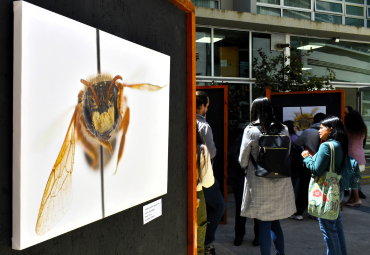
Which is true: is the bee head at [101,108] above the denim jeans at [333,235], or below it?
above

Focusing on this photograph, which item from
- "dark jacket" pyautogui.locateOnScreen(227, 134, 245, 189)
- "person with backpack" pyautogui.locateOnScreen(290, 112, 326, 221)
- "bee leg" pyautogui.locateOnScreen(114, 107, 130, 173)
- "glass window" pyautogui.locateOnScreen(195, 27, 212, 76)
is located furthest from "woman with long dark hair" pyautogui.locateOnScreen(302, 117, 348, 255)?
"glass window" pyautogui.locateOnScreen(195, 27, 212, 76)

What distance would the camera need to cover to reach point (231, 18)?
862 cm

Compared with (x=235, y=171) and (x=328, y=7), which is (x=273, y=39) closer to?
(x=328, y=7)

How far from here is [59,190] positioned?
1176mm

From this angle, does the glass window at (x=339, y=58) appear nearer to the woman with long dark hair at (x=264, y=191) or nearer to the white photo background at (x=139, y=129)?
the woman with long dark hair at (x=264, y=191)

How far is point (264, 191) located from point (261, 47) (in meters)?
7.15

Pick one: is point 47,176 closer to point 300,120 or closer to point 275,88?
point 300,120

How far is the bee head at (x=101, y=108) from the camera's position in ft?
4.22

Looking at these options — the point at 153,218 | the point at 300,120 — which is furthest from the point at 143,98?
the point at 300,120

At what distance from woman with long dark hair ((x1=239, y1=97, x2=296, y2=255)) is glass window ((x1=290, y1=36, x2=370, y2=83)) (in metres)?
7.62

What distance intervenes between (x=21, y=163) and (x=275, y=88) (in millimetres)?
7988

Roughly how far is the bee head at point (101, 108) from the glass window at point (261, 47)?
338 inches

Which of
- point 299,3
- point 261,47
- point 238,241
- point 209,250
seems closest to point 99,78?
point 209,250

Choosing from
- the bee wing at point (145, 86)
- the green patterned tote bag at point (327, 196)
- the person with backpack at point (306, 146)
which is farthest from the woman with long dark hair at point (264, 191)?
the bee wing at point (145, 86)
